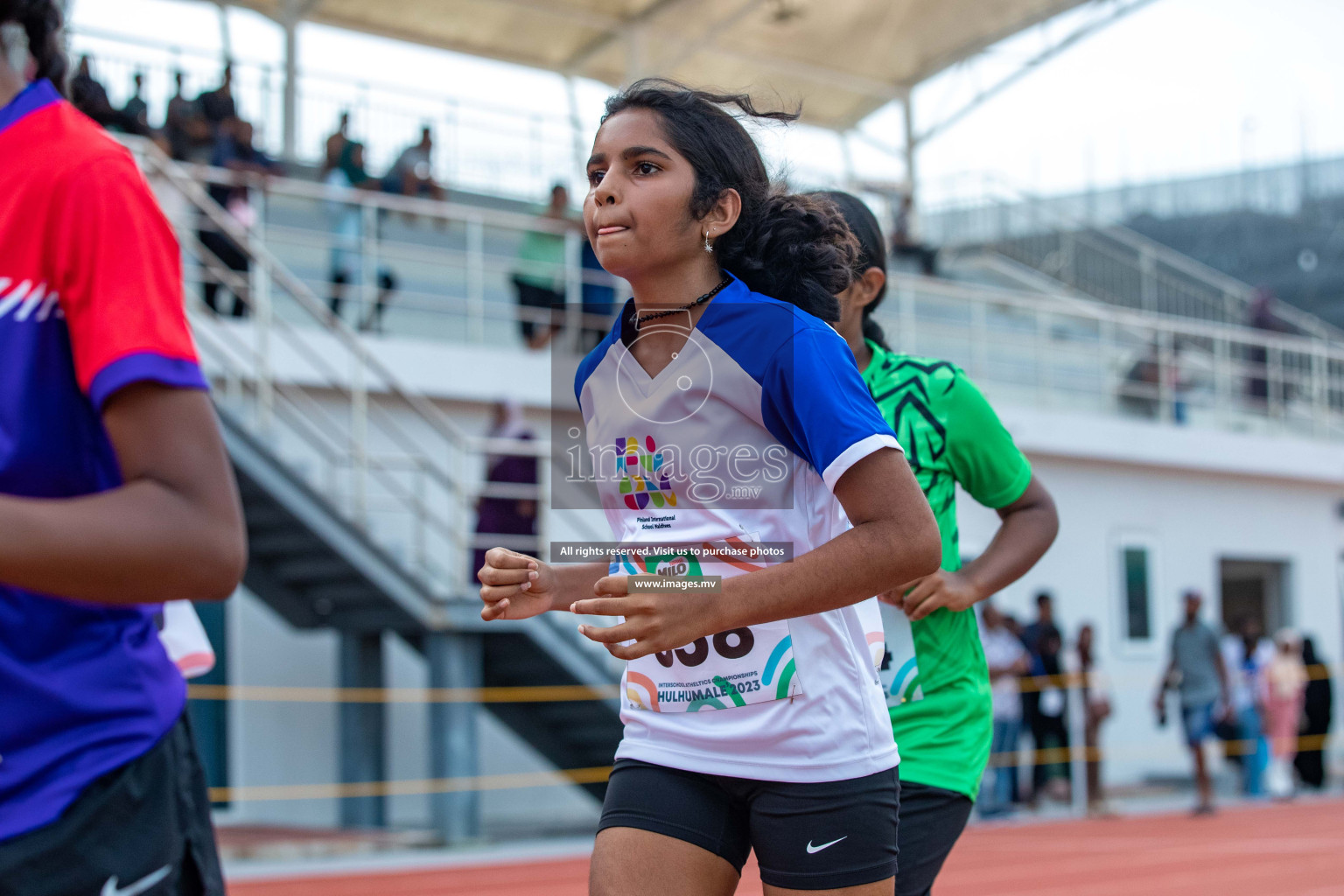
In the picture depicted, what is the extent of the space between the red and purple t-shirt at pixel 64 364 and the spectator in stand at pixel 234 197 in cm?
839

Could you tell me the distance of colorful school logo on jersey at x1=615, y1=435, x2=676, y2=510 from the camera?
7.47 feet

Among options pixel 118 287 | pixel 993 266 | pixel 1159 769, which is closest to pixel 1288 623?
pixel 1159 769

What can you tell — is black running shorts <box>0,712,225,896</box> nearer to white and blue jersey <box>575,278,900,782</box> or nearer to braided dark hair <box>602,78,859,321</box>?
white and blue jersey <box>575,278,900,782</box>

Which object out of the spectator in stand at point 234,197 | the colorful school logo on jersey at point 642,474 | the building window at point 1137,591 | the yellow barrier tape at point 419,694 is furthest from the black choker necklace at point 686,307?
the building window at point 1137,591

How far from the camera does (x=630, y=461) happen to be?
2.31 metres

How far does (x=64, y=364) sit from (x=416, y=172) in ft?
42.7

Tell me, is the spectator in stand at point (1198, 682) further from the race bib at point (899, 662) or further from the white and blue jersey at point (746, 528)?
the white and blue jersey at point (746, 528)

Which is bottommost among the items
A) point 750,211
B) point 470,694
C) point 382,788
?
point 382,788

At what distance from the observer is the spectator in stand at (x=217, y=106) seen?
12.5 metres

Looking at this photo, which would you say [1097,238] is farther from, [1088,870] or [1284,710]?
[1088,870]

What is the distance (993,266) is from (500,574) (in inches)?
785

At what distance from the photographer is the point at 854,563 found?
1999mm

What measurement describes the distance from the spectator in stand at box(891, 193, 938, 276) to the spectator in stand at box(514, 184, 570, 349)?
6.67 meters

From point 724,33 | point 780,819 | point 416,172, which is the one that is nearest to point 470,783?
point 416,172
